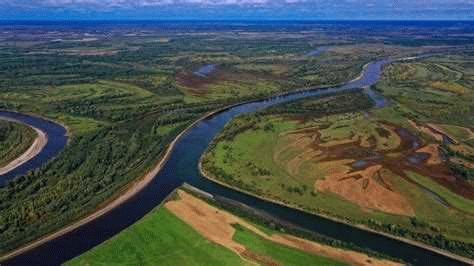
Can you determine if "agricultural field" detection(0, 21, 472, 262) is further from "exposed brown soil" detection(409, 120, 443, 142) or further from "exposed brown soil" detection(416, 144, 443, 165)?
"exposed brown soil" detection(409, 120, 443, 142)

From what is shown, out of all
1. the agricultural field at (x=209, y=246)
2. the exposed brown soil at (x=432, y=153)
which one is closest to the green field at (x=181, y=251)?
the agricultural field at (x=209, y=246)

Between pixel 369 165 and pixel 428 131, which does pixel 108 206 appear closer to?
pixel 369 165

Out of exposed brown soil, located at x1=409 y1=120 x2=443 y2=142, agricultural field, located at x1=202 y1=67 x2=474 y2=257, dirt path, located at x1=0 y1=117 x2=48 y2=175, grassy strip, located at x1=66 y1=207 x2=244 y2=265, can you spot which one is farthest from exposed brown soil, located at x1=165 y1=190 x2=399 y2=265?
exposed brown soil, located at x1=409 y1=120 x2=443 y2=142

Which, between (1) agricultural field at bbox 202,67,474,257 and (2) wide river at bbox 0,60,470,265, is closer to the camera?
(2) wide river at bbox 0,60,470,265

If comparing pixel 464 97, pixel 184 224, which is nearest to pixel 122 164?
pixel 184 224

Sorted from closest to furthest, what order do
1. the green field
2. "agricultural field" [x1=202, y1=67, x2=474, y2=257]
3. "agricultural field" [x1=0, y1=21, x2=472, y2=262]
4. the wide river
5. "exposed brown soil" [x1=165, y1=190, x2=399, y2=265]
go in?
the green field
"exposed brown soil" [x1=165, y1=190, x2=399, y2=265]
the wide river
"agricultural field" [x1=0, y1=21, x2=472, y2=262]
"agricultural field" [x1=202, y1=67, x2=474, y2=257]

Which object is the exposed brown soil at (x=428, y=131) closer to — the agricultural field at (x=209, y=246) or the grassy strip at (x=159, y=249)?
the agricultural field at (x=209, y=246)

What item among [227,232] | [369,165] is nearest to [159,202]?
[227,232]
